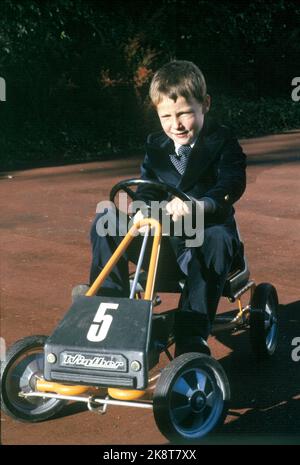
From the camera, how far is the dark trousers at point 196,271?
3852 millimetres

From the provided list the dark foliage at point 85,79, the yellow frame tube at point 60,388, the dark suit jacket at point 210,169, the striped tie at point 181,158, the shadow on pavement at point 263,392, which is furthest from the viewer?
the dark foliage at point 85,79

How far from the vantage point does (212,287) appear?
153 inches

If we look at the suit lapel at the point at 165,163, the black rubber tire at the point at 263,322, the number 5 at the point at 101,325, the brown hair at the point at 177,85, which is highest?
the brown hair at the point at 177,85

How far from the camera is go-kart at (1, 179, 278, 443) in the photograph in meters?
3.38

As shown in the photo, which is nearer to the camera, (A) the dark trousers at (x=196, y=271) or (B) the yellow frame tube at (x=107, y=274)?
(B) the yellow frame tube at (x=107, y=274)

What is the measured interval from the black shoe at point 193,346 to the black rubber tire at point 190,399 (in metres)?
0.18

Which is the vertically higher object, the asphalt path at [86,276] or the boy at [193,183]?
the boy at [193,183]

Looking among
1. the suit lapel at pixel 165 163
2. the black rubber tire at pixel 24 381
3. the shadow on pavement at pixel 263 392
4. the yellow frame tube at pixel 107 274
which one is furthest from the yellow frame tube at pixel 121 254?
the shadow on pavement at pixel 263 392

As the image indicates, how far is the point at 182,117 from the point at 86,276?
2.34m

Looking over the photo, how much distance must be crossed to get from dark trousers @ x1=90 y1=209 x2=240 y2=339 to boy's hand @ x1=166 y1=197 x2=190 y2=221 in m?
0.20

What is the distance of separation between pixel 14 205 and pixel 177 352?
18.6 ft

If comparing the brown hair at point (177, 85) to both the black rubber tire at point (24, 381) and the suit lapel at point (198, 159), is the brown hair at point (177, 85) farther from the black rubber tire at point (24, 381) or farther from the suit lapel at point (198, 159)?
the black rubber tire at point (24, 381)

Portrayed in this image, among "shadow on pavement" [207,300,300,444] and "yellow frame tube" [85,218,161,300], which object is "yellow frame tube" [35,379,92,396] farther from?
"shadow on pavement" [207,300,300,444]
